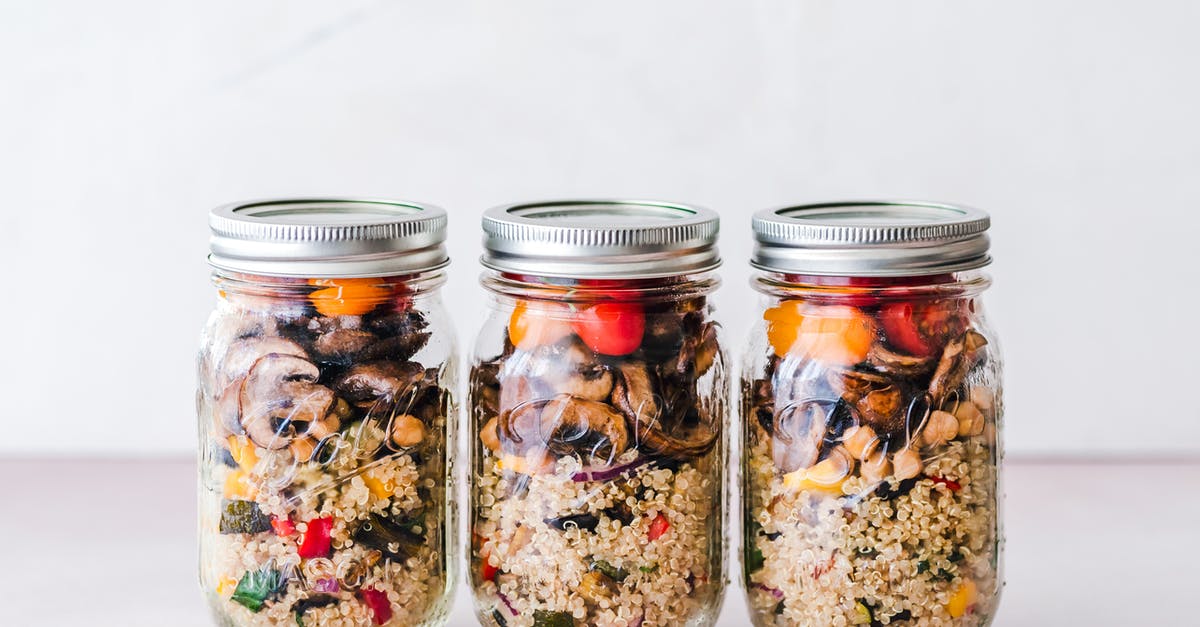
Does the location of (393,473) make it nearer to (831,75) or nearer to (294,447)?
(294,447)

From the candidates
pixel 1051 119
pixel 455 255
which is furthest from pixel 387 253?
pixel 1051 119

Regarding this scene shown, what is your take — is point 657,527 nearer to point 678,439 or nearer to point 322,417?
point 678,439

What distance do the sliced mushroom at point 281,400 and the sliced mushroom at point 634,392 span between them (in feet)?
0.65

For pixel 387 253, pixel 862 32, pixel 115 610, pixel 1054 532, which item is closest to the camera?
pixel 387 253

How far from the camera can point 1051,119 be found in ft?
5.00

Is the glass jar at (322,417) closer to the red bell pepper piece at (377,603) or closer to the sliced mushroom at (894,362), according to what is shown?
the red bell pepper piece at (377,603)

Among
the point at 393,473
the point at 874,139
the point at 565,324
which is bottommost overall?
the point at 393,473

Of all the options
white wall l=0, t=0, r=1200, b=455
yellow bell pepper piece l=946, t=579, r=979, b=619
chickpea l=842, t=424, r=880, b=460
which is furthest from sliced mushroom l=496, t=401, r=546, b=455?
white wall l=0, t=0, r=1200, b=455

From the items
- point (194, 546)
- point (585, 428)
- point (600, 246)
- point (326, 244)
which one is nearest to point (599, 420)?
point (585, 428)

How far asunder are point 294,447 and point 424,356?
0.11 metres

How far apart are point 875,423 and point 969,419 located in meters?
0.08

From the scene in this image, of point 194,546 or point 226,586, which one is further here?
point 194,546

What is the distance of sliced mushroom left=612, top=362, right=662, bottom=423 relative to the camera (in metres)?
0.96

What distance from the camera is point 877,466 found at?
97cm
